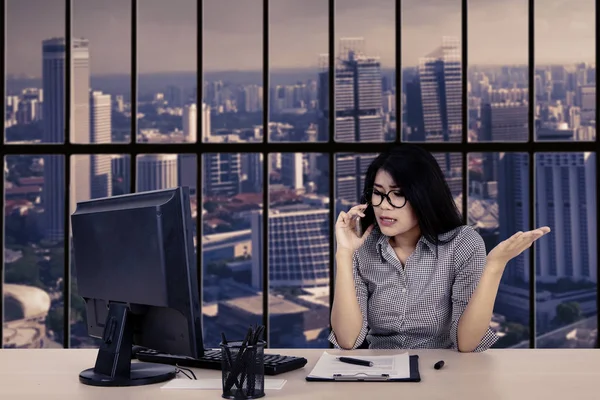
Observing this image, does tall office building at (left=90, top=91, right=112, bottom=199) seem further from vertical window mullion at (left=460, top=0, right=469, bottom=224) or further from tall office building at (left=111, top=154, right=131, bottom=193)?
vertical window mullion at (left=460, top=0, right=469, bottom=224)

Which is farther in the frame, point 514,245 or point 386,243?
point 386,243

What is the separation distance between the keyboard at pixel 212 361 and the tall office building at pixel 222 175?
4.50 ft

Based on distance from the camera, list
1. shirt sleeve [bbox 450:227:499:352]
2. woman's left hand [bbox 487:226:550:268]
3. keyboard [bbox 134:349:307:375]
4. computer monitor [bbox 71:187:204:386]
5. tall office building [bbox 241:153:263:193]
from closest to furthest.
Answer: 1. computer monitor [bbox 71:187:204:386]
2. keyboard [bbox 134:349:307:375]
3. woman's left hand [bbox 487:226:550:268]
4. shirt sleeve [bbox 450:227:499:352]
5. tall office building [bbox 241:153:263:193]

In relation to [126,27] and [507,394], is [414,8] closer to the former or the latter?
[126,27]

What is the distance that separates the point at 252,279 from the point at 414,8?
141 centimetres

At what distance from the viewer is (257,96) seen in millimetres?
3869

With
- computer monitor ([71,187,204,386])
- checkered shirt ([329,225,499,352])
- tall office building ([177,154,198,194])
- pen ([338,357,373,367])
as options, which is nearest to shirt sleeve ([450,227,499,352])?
checkered shirt ([329,225,499,352])

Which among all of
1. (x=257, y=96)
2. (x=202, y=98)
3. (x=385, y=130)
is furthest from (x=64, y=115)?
(x=385, y=130)

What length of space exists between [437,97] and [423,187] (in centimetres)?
96

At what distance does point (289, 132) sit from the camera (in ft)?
12.7

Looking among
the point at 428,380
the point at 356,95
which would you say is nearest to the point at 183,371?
the point at 428,380

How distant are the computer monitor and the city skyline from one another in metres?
1.56

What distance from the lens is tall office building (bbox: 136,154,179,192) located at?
3859 millimetres

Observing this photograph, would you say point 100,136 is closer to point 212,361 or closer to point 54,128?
point 54,128
